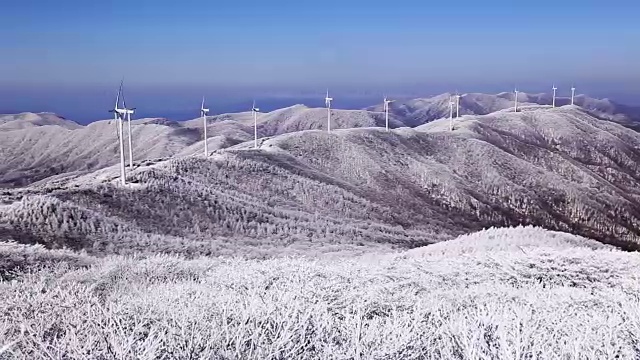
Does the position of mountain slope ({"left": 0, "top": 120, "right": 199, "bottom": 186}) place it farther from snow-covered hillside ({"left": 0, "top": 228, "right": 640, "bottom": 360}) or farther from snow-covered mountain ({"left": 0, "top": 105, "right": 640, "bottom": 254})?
snow-covered hillside ({"left": 0, "top": 228, "right": 640, "bottom": 360})

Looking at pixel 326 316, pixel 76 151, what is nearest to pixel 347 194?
pixel 326 316

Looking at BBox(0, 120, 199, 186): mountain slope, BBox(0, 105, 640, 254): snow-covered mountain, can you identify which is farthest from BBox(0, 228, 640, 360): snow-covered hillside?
BBox(0, 120, 199, 186): mountain slope

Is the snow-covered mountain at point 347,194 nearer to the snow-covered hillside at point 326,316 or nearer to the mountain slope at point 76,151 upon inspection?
the snow-covered hillside at point 326,316

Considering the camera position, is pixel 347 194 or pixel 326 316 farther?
pixel 347 194

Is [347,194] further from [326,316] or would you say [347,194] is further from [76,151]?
[76,151]

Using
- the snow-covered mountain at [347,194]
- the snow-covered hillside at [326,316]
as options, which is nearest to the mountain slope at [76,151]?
the snow-covered mountain at [347,194]

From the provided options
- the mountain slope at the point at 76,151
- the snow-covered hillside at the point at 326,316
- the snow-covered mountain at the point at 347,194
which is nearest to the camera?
the snow-covered hillside at the point at 326,316
